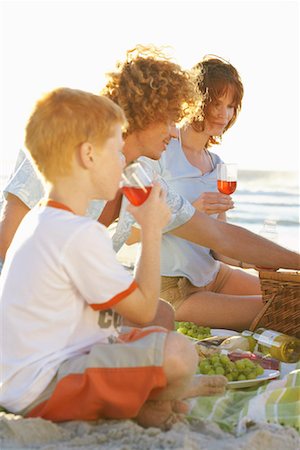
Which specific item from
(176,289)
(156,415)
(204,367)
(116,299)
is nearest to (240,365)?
(204,367)

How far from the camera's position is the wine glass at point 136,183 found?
3010mm

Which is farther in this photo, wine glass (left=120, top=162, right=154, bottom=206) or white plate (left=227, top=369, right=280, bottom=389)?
white plate (left=227, top=369, right=280, bottom=389)

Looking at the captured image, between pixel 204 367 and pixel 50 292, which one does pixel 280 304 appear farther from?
pixel 50 292

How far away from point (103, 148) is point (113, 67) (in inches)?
42.5

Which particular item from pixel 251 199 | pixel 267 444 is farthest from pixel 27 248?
pixel 251 199

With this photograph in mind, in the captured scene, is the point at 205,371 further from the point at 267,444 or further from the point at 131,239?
the point at 131,239

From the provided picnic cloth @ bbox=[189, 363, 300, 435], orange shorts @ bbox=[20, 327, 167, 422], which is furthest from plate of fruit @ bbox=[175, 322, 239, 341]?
orange shorts @ bbox=[20, 327, 167, 422]

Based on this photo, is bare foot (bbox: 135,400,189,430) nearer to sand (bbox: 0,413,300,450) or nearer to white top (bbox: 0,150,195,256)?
sand (bbox: 0,413,300,450)

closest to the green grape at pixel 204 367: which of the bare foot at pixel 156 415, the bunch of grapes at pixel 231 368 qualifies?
the bunch of grapes at pixel 231 368

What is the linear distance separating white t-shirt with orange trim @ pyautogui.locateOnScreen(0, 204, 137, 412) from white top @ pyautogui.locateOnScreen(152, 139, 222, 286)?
2.09 m

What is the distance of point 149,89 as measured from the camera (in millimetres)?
3779

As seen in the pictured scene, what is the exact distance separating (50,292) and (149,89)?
1.38 m

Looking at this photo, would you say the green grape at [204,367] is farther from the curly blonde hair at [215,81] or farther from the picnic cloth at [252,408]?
the curly blonde hair at [215,81]

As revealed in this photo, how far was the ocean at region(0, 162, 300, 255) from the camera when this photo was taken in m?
14.6
